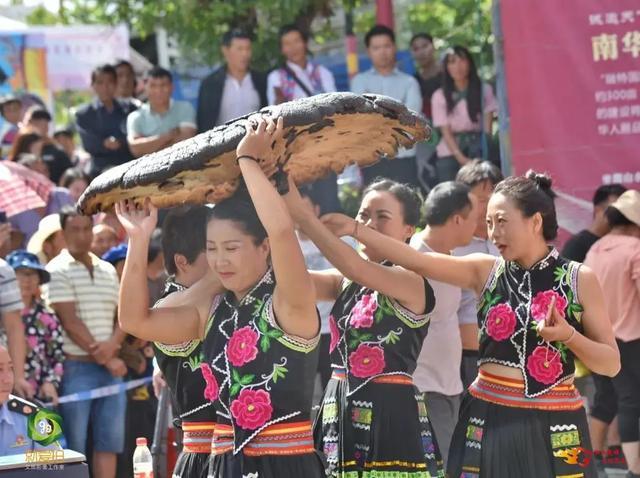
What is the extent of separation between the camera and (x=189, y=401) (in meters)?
5.45

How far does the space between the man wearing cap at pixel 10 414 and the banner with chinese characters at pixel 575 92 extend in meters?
4.56

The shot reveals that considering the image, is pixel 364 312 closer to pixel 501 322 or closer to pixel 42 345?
pixel 501 322

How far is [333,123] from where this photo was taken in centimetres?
457

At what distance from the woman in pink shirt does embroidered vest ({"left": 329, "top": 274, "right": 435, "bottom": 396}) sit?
533cm

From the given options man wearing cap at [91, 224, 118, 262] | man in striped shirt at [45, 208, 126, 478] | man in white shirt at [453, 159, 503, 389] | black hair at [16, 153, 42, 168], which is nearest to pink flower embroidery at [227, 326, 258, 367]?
man in white shirt at [453, 159, 503, 389]

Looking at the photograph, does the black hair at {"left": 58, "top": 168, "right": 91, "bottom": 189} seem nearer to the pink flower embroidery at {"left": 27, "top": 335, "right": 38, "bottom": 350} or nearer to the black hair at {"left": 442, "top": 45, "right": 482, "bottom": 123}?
the black hair at {"left": 442, "top": 45, "right": 482, "bottom": 123}

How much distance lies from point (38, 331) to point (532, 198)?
388 cm

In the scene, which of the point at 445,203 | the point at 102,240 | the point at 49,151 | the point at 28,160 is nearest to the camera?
the point at 445,203

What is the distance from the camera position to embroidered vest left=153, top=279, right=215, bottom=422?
211 inches

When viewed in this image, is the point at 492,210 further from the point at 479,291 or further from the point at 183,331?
the point at 183,331

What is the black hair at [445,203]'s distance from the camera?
23.1 feet

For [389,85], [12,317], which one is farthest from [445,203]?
[389,85]

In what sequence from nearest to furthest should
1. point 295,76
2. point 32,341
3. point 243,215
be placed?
point 243,215 → point 32,341 → point 295,76
